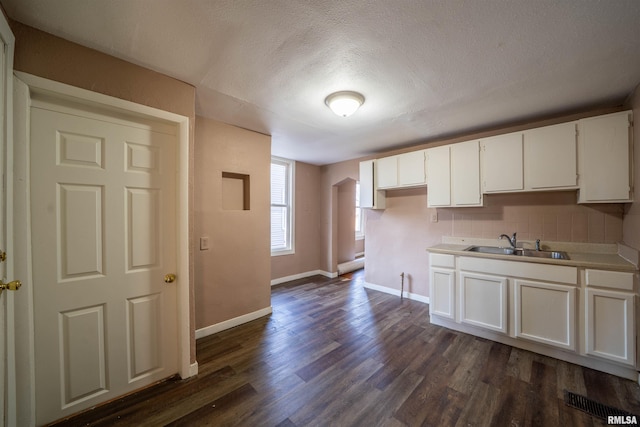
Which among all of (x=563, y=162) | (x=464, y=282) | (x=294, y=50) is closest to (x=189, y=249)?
(x=294, y=50)

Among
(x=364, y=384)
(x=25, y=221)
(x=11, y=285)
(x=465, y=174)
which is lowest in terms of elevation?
(x=364, y=384)

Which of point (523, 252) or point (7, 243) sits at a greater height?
point (7, 243)

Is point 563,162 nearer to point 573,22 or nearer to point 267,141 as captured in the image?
point 573,22

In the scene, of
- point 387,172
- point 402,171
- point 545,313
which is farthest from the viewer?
point 387,172

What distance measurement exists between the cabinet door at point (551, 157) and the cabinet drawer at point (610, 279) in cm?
86

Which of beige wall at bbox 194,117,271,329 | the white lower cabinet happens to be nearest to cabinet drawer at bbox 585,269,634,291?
the white lower cabinet

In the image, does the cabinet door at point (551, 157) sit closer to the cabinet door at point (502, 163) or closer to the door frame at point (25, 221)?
the cabinet door at point (502, 163)

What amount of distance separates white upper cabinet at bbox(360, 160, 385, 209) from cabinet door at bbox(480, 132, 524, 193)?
152cm

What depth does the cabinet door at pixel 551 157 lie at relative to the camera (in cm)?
237

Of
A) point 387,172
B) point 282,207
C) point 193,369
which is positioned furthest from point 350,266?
point 193,369

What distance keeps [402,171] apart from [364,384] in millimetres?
2812

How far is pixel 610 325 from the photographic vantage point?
2.00 metres

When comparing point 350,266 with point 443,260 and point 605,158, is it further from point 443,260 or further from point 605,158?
point 605,158

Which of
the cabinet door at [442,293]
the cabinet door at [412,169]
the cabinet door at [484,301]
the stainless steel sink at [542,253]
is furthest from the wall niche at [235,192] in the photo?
the stainless steel sink at [542,253]
